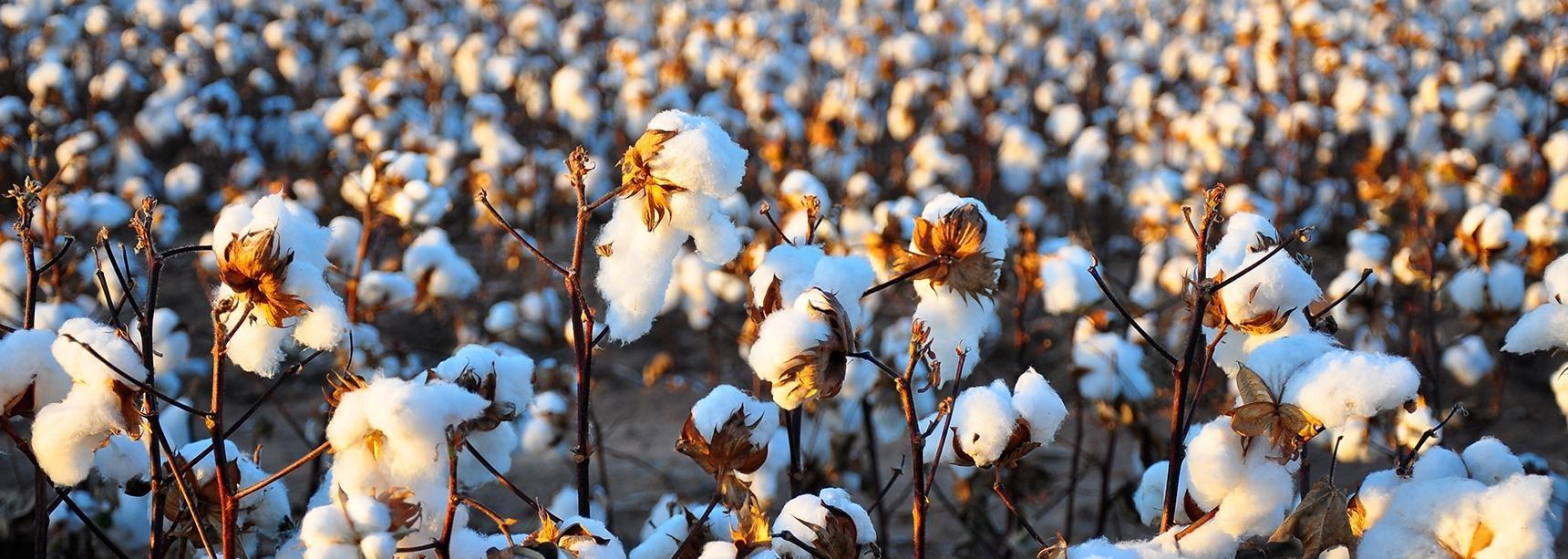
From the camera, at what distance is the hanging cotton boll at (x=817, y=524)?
4.00 feet

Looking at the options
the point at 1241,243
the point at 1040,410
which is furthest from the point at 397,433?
the point at 1241,243

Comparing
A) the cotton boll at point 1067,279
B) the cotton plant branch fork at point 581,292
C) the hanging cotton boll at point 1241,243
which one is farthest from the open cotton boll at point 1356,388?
the cotton boll at point 1067,279

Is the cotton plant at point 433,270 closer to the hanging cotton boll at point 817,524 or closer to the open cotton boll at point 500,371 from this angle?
the open cotton boll at point 500,371

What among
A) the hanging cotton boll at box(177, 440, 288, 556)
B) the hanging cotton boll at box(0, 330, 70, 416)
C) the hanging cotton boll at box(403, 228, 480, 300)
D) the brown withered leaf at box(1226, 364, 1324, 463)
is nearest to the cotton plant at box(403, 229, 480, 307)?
the hanging cotton boll at box(403, 228, 480, 300)

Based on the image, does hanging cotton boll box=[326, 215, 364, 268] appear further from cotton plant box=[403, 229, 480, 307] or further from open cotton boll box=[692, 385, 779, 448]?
open cotton boll box=[692, 385, 779, 448]

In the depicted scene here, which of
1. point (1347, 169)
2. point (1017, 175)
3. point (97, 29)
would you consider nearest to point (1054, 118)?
point (1017, 175)

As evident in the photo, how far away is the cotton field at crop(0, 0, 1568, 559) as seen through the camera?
1.19 metres

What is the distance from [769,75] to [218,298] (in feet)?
18.4

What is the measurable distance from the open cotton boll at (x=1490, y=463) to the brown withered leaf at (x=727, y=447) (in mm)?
721

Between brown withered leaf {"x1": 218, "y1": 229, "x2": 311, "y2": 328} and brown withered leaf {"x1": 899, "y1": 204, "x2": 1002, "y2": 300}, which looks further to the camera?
brown withered leaf {"x1": 899, "y1": 204, "x2": 1002, "y2": 300}

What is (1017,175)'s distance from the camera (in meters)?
5.73

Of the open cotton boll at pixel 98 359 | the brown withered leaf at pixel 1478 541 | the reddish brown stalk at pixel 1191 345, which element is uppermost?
the open cotton boll at pixel 98 359

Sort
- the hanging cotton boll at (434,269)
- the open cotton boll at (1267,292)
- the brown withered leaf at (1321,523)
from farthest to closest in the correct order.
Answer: the hanging cotton boll at (434,269), the open cotton boll at (1267,292), the brown withered leaf at (1321,523)

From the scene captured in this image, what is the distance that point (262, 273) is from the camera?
1.17 m
